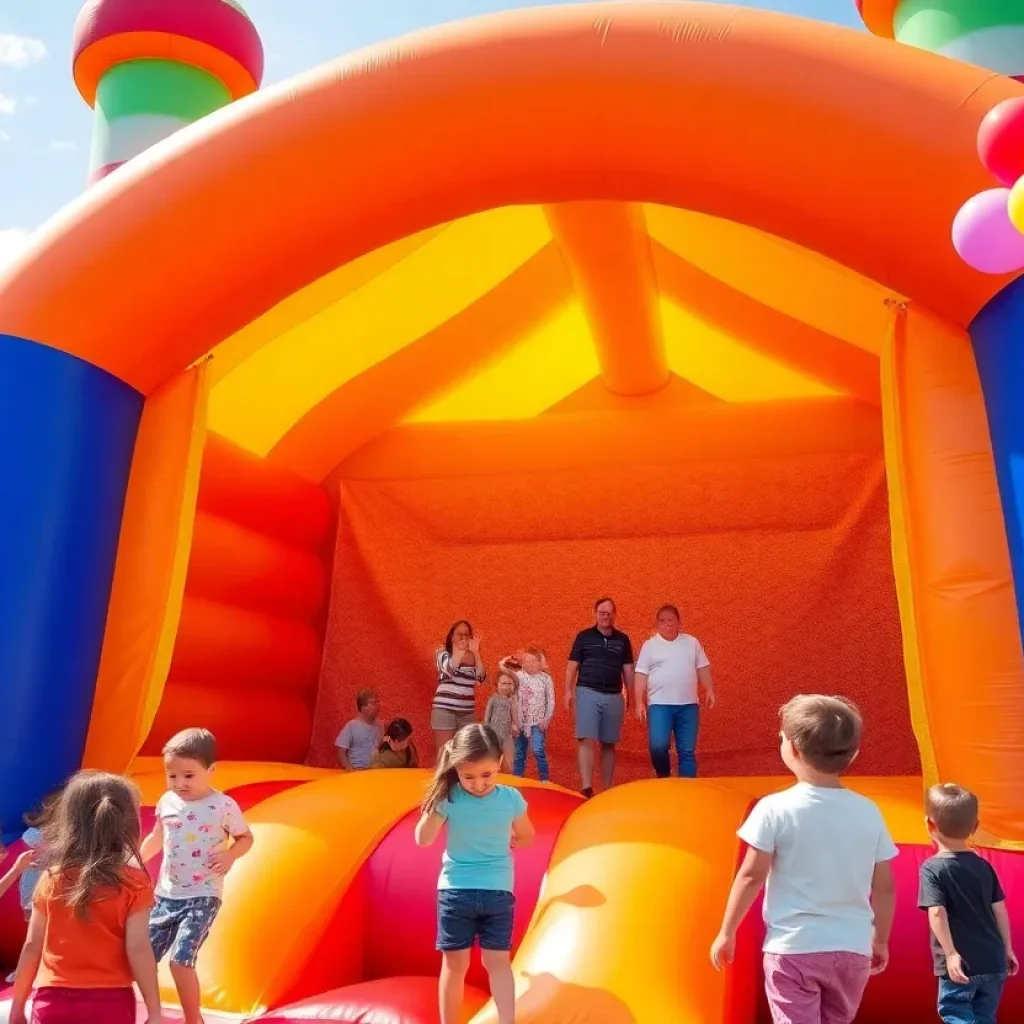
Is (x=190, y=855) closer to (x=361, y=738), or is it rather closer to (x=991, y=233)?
(x=991, y=233)

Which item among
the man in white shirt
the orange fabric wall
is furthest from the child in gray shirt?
the man in white shirt

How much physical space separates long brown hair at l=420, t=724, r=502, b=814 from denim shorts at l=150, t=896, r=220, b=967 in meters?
0.61

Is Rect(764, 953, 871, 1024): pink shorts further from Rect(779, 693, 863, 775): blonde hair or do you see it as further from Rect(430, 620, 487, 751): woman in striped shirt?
Rect(430, 620, 487, 751): woman in striped shirt

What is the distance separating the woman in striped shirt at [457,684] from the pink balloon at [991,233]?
9.75 feet

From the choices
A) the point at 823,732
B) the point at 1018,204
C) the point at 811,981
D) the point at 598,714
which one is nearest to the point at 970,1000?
the point at 811,981

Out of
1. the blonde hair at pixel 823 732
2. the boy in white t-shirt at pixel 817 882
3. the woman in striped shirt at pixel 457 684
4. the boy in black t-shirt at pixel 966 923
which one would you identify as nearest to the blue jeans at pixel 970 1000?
the boy in black t-shirt at pixel 966 923

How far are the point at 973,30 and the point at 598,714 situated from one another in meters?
3.18

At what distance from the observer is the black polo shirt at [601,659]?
4777 mm

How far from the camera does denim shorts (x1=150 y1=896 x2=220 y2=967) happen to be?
2.54m

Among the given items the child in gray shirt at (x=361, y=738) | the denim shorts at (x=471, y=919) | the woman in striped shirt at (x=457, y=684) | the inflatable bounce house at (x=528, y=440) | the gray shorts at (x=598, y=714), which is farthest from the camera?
the child in gray shirt at (x=361, y=738)

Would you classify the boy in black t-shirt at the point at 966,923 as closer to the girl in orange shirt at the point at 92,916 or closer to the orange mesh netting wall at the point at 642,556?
the girl in orange shirt at the point at 92,916

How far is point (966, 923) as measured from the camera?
7.37 feet

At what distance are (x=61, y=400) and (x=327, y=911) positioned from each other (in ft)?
6.60

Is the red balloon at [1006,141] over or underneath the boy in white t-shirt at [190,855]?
over
